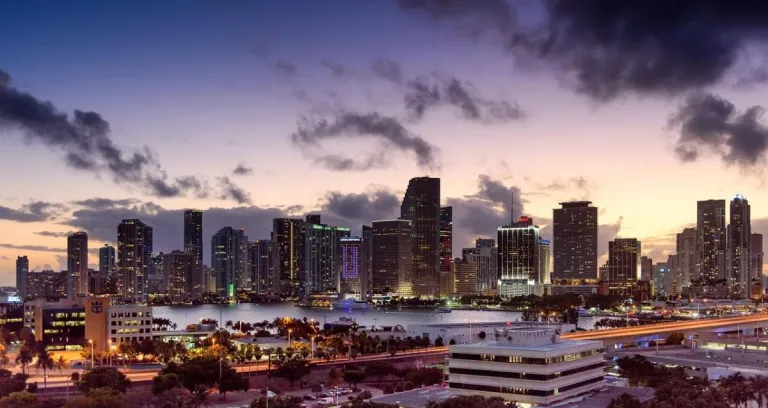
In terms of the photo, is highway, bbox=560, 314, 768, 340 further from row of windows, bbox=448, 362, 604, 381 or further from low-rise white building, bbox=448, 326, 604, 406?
row of windows, bbox=448, 362, 604, 381

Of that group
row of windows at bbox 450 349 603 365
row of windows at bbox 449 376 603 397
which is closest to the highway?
row of windows at bbox 450 349 603 365

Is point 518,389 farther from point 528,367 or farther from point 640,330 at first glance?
point 640,330

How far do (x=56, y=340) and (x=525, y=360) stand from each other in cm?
6680

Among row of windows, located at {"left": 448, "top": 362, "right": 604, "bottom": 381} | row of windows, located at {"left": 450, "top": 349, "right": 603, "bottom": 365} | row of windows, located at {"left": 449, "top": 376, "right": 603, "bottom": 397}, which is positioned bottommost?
row of windows, located at {"left": 449, "top": 376, "right": 603, "bottom": 397}

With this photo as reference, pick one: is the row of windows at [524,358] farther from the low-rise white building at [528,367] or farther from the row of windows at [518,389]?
the row of windows at [518,389]

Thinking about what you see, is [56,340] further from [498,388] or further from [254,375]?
[498,388]

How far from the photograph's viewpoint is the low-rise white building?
171 feet

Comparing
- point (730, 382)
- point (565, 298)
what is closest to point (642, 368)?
point (730, 382)

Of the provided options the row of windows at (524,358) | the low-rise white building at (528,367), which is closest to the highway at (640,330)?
the low-rise white building at (528,367)

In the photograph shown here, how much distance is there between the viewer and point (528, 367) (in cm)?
5244

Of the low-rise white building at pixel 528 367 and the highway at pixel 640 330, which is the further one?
the highway at pixel 640 330

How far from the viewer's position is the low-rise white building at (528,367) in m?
52.2

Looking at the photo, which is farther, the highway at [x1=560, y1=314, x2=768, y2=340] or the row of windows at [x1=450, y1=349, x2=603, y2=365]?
the highway at [x1=560, y1=314, x2=768, y2=340]

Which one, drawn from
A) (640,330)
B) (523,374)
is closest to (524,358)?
(523,374)
